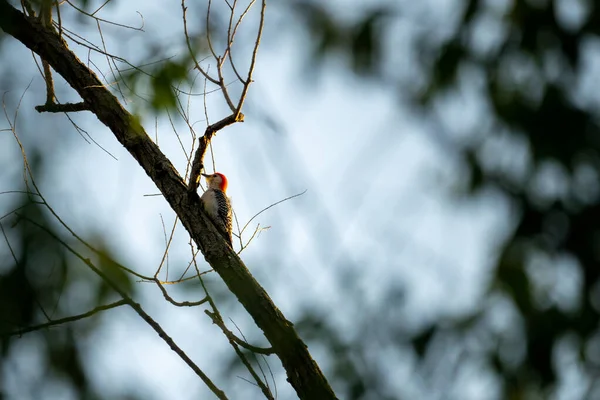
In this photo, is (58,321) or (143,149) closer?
(58,321)

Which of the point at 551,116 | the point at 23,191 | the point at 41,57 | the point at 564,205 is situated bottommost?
the point at 564,205

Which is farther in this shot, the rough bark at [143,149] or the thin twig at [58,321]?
the rough bark at [143,149]

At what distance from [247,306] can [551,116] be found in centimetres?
251

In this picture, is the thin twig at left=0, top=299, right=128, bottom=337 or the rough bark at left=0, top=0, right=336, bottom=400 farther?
the rough bark at left=0, top=0, right=336, bottom=400

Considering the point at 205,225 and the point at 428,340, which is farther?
the point at 205,225

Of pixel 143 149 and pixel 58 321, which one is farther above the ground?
pixel 143 149

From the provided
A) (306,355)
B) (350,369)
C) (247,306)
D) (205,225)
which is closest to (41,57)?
(205,225)

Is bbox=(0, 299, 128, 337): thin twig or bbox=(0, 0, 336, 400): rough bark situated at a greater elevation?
bbox=(0, 0, 336, 400): rough bark

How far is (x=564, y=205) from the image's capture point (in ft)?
6.07

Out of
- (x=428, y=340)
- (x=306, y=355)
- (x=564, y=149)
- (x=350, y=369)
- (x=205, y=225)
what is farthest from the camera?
(x=205, y=225)

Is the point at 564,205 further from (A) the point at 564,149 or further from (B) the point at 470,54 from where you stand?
(B) the point at 470,54

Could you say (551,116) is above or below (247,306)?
below

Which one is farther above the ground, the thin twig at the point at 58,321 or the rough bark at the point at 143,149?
the rough bark at the point at 143,149

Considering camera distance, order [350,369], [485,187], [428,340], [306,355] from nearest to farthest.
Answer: [485,187] → [428,340] → [350,369] → [306,355]
